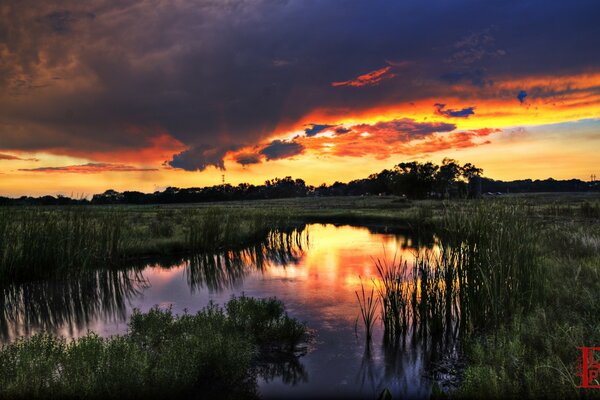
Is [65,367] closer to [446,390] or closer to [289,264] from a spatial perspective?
[446,390]

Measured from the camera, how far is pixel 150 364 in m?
6.36

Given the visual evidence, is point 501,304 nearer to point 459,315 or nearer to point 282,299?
point 459,315

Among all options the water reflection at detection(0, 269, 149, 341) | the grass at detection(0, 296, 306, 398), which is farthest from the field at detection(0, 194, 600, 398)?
the water reflection at detection(0, 269, 149, 341)

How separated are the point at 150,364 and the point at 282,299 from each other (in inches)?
304

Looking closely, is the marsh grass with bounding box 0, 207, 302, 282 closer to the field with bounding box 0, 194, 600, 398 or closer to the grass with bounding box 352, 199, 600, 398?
the field with bounding box 0, 194, 600, 398

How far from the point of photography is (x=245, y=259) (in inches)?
917

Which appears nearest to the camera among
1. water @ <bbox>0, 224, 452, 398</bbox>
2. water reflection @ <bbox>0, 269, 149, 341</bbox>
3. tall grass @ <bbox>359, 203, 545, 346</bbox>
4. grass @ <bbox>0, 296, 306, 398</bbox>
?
grass @ <bbox>0, 296, 306, 398</bbox>

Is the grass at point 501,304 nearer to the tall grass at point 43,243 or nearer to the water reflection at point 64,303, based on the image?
the water reflection at point 64,303

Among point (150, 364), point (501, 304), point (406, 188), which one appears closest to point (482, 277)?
point (501, 304)

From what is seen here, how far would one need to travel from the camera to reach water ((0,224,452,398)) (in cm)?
750

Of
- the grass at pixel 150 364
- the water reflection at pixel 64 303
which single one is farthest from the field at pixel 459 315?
the water reflection at pixel 64 303

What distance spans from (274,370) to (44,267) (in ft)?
38.2

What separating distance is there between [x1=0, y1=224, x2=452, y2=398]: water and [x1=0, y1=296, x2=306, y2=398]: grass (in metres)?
0.74

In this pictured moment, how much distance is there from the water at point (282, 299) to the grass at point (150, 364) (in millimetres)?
735
